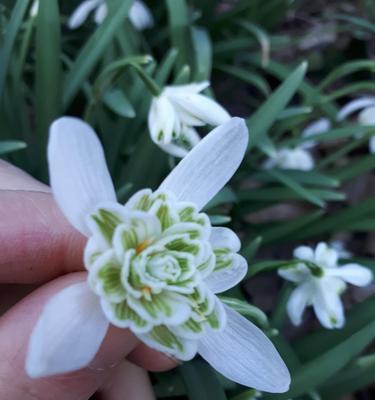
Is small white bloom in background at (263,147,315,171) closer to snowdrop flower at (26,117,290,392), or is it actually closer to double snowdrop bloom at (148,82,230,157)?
double snowdrop bloom at (148,82,230,157)

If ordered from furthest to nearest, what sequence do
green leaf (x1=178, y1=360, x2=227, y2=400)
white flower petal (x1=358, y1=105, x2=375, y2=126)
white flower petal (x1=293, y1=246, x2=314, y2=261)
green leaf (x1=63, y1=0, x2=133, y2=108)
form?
white flower petal (x1=358, y1=105, x2=375, y2=126) → green leaf (x1=63, y1=0, x2=133, y2=108) → white flower petal (x1=293, y1=246, x2=314, y2=261) → green leaf (x1=178, y1=360, x2=227, y2=400)

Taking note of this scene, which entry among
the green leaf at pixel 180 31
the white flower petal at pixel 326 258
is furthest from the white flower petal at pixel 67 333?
the green leaf at pixel 180 31

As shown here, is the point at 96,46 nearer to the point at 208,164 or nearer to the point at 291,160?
the point at 291,160

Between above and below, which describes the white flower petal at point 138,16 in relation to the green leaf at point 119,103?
above

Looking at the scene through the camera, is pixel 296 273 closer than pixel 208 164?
No

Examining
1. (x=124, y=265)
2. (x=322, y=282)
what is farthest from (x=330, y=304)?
(x=124, y=265)

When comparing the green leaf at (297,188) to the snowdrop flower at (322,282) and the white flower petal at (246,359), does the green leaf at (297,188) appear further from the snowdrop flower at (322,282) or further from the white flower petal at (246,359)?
the white flower petal at (246,359)

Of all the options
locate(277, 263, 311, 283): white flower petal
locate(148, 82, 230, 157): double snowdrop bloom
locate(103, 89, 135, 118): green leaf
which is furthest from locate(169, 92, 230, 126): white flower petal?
locate(277, 263, 311, 283): white flower petal

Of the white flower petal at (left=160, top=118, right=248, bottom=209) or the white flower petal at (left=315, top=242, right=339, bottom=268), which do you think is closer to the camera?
the white flower petal at (left=160, top=118, right=248, bottom=209)
